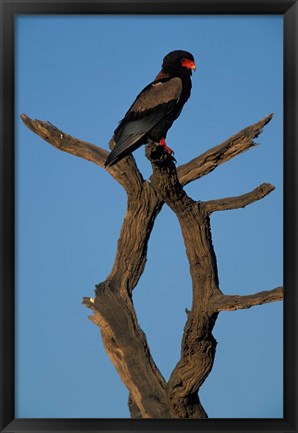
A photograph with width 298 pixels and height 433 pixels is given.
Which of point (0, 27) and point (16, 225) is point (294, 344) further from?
point (0, 27)

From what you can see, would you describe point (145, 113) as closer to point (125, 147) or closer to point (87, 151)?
point (125, 147)

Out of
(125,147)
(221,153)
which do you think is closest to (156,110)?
(125,147)

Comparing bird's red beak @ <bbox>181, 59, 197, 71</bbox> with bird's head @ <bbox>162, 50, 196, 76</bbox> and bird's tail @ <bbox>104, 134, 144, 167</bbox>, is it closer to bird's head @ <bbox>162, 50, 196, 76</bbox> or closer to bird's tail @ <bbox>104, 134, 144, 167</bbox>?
bird's head @ <bbox>162, 50, 196, 76</bbox>

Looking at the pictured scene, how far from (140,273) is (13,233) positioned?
224 centimetres

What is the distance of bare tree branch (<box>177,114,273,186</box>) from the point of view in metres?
6.05

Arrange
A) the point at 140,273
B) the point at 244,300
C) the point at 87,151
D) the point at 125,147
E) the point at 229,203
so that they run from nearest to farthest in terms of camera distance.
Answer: the point at 125,147 → the point at 244,300 → the point at 229,203 → the point at 140,273 → the point at 87,151

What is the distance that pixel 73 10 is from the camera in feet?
15.8

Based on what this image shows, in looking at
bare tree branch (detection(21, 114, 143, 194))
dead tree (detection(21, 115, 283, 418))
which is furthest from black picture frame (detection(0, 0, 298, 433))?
bare tree branch (detection(21, 114, 143, 194))

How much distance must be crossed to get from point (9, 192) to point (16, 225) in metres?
0.23

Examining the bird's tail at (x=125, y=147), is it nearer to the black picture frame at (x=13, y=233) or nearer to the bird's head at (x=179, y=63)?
the bird's head at (x=179, y=63)

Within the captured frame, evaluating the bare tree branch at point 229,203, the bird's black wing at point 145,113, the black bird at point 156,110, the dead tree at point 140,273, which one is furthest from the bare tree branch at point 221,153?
the bird's black wing at point 145,113

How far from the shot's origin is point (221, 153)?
6301 millimetres

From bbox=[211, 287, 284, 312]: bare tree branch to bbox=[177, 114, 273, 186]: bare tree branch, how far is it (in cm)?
124

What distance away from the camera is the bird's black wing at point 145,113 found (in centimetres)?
568
